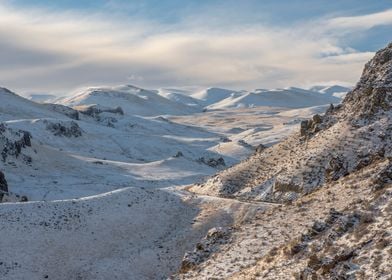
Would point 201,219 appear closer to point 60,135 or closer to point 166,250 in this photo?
point 166,250

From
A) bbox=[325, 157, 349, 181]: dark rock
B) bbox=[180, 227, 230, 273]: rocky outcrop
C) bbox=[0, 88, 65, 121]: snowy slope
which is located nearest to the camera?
bbox=[180, 227, 230, 273]: rocky outcrop

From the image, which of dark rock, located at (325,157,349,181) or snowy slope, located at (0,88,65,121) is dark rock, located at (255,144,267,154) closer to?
dark rock, located at (325,157,349,181)

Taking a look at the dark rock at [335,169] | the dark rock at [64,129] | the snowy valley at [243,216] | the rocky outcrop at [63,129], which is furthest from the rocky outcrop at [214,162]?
the dark rock at [335,169]

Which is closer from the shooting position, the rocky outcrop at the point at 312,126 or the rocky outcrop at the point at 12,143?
the rocky outcrop at the point at 312,126

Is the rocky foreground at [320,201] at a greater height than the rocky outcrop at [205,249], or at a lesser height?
greater

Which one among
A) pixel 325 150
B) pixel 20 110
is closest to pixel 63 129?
pixel 20 110

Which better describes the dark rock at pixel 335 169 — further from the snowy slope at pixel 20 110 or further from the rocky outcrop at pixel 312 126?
the snowy slope at pixel 20 110

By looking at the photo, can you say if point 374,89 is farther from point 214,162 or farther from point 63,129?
point 63,129

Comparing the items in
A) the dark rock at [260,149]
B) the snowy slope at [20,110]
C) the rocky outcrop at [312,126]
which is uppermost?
the snowy slope at [20,110]

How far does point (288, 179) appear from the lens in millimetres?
54938

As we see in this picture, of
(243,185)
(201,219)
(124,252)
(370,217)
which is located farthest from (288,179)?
(370,217)

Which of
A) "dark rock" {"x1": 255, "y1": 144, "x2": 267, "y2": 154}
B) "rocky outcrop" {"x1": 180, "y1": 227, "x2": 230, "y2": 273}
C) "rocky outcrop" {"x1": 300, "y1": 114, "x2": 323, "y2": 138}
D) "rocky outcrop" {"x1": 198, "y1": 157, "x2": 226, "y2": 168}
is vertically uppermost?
"rocky outcrop" {"x1": 300, "y1": 114, "x2": 323, "y2": 138}

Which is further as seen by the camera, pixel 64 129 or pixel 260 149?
pixel 64 129

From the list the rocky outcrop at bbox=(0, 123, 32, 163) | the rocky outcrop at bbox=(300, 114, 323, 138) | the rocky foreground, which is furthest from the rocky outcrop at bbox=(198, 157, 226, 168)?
the rocky outcrop at bbox=(300, 114, 323, 138)
